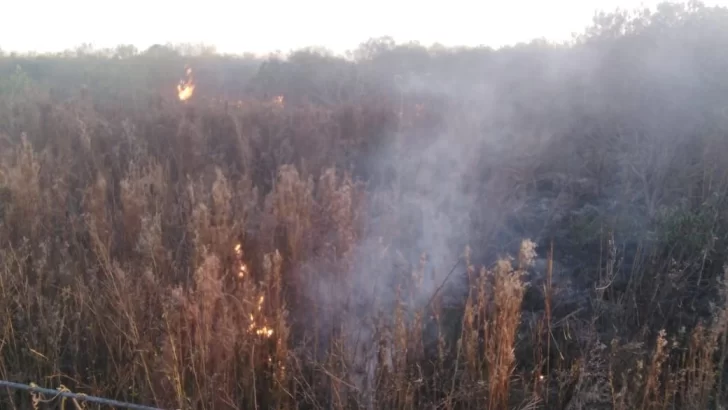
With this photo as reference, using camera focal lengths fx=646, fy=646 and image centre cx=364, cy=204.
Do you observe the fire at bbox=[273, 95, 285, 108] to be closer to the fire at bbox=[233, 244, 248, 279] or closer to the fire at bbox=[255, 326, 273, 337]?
the fire at bbox=[233, 244, 248, 279]

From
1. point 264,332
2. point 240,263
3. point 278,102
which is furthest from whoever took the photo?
point 278,102

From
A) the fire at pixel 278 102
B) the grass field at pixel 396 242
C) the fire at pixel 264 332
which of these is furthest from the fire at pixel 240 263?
the fire at pixel 278 102

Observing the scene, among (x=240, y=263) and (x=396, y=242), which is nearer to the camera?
(x=240, y=263)

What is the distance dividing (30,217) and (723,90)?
6.00 metres

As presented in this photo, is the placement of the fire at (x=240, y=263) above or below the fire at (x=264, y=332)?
above

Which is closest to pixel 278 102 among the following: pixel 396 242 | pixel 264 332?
pixel 396 242

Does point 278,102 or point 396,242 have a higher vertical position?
point 278,102

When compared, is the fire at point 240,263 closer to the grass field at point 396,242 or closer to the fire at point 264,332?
the grass field at point 396,242

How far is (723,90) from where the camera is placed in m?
6.07

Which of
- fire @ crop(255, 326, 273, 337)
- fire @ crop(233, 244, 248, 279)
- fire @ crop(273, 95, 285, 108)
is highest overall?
fire @ crop(273, 95, 285, 108)

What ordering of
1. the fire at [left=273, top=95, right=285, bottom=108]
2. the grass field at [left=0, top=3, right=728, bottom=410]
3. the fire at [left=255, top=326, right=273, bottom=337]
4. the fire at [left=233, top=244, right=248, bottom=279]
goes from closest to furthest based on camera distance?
the grass field at [left=0, top=3, right=728, bottom=410] < the fire at [left=255, top=326, right=273, bottom=337] < the fire at [left=233, top=244, right=248, bottom=279] < the fire at [left=273, top=95, right=285, bottom=108]

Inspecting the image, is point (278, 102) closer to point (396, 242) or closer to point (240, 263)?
point (396, 242)

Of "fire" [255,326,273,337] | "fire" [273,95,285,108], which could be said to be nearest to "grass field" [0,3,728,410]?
"fire" [255,326,273,337]

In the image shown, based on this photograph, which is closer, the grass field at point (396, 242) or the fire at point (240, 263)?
the grass field at point (396, 242)
